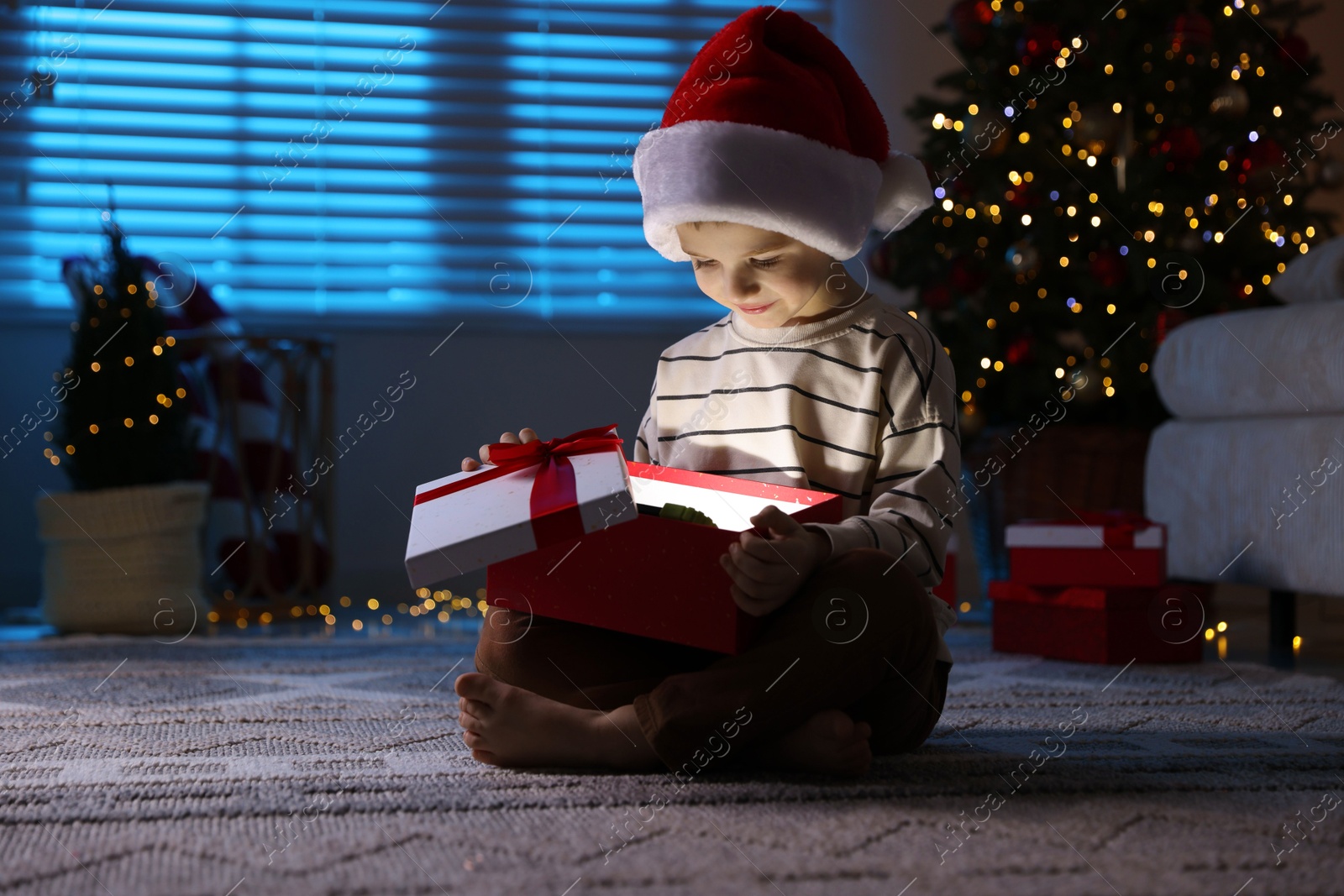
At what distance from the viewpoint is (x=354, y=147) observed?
2.63 meters

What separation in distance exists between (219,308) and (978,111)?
153 centimetres

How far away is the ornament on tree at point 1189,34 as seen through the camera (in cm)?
220

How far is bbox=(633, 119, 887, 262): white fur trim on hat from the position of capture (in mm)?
970

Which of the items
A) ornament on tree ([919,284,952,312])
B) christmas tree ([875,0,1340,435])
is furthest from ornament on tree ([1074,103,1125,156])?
ornament on tree ([919,284,952,312])

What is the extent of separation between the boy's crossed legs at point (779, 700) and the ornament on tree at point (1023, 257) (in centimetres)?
141

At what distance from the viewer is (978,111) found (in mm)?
2277

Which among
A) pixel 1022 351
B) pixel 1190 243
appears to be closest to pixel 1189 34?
pixel 1190 243

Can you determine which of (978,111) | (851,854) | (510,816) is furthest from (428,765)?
(978,111)

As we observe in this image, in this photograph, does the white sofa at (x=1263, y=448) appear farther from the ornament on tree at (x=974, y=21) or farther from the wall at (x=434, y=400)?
the wall at (x=434, y=400)

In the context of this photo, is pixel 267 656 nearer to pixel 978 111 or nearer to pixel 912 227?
pixel 912 227

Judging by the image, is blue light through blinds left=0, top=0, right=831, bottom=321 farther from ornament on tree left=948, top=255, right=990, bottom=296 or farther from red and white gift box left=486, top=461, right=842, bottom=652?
red and white gift box left=486, top=461, right=842, bottom=652

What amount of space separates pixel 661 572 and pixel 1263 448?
3.87 ft

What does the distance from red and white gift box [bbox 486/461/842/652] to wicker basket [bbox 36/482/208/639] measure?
48.6 inches

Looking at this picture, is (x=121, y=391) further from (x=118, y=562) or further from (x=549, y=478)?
(x=549, y=478)
